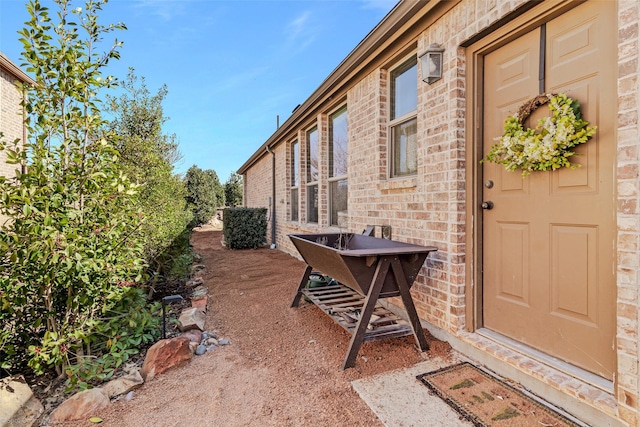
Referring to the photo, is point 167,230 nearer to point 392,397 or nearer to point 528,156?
point 392,397

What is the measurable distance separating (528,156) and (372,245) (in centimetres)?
168

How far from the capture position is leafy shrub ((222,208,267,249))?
891 centimetres

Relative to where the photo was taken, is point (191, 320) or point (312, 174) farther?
point (312, 174)

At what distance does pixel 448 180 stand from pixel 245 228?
23.5ft

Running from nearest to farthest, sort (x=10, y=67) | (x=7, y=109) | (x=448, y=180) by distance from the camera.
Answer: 1. (x=448, y=180)
2. (x=10, y=67)
3. (x=7, y=109)

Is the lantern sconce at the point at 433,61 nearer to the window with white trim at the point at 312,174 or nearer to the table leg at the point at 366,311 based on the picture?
the table leg at the point at 366,311

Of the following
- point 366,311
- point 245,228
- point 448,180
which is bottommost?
point 366,311

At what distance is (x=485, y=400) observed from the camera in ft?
6.13

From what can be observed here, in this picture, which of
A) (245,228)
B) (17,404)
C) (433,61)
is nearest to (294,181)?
(245,228)

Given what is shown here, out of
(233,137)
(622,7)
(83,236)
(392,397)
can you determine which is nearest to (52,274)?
(83,236)

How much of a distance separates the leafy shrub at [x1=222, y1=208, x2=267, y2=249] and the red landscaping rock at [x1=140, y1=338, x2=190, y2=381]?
6435 millimetres

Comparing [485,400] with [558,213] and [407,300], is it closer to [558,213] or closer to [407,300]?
[407,300]

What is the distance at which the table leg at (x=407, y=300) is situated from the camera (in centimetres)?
245

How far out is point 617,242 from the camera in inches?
60.2
